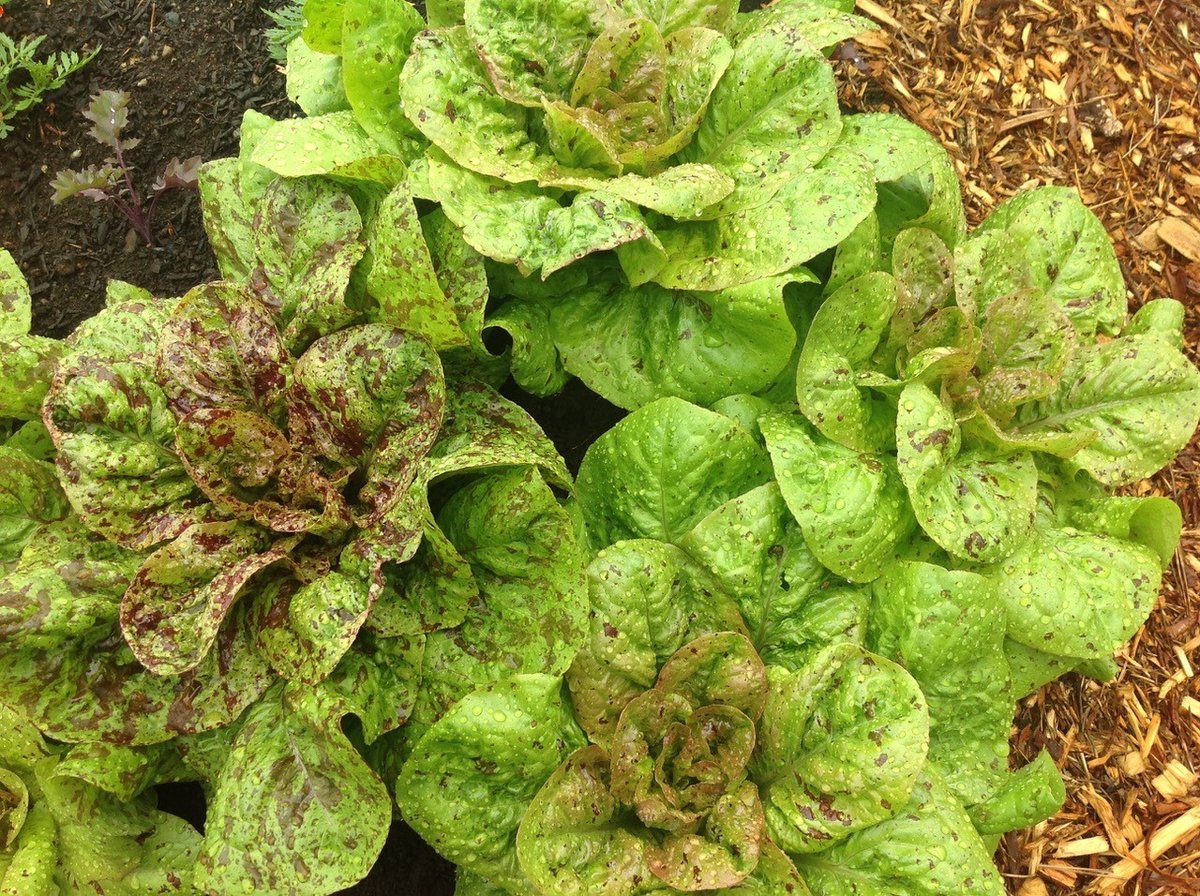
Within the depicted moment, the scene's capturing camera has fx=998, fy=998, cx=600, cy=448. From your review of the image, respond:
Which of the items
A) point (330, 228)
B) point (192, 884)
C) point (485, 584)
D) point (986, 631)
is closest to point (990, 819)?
point (986, 631)

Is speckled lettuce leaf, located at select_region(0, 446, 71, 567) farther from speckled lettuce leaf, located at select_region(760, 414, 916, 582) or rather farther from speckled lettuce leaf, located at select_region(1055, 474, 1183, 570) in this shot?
speckled lettuce leaf, located at select_region(1055, 474, 1183, 570)

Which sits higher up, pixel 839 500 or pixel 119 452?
pixel 119 452

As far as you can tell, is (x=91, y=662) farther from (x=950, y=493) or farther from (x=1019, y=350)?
(x=1019, y=350)

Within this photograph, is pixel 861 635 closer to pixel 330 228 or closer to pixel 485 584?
pixel 485 584

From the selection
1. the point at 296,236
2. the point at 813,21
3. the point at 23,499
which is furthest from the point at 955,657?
the point at 23,499

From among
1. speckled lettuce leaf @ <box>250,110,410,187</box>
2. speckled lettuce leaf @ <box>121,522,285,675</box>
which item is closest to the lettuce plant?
speckled lettuce leaf @ <box>121,522,285,675</box>

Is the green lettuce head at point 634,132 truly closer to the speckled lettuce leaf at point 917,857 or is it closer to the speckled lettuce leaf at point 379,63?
the speckled lettuce leaf at point 379,63
